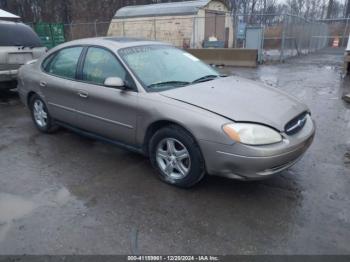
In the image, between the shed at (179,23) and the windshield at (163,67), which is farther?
the shed at (179,23)

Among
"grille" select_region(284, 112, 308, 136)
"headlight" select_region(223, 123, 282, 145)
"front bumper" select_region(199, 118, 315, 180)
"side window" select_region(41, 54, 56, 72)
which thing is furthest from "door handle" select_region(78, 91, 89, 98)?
"grille" select_region(284, 112, 308, 136)

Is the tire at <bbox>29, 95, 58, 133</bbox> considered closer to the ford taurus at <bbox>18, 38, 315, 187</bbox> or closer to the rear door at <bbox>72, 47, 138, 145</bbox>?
the ford taurus at <bbox>18, 38, 315, 187</bbox>

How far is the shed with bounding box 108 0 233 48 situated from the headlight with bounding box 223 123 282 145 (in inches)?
679

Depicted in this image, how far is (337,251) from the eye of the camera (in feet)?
8.34

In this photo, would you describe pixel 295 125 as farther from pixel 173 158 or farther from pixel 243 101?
pixel 173 158

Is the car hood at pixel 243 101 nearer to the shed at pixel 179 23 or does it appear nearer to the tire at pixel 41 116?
the tire at pixel 41 116

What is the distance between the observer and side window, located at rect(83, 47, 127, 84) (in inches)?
153

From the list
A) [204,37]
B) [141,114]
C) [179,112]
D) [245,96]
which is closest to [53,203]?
[141,114]

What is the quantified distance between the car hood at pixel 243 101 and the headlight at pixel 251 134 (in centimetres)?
7

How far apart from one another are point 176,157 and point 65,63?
244cm

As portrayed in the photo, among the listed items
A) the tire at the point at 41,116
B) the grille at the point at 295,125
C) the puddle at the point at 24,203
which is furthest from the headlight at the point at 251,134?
the tire at the point at 41,116

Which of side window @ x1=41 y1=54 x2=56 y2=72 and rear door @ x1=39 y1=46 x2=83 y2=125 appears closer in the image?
rear door @ x1=39 y1=46 x2=83 y2=125

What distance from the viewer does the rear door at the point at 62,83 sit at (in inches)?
174

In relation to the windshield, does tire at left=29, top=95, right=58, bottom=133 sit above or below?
below
